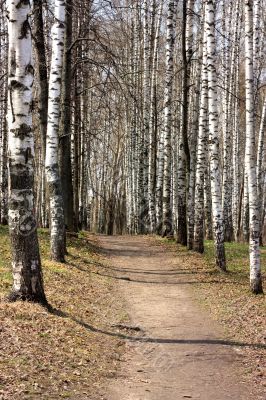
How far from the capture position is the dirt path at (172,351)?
19.7 feet

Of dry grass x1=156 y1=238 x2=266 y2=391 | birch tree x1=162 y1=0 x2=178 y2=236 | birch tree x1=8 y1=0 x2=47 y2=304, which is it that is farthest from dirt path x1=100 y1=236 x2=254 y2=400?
birch tree x1=162 y1=0 x2=178 y2=236

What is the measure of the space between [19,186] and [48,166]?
15.0 ft

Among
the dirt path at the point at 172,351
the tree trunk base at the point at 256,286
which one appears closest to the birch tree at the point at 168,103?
the dirt path at the point at 172,351

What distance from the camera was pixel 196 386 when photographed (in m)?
6.14

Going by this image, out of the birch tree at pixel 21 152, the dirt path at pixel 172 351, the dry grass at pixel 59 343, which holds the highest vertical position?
the birch tree at pixel 21 152

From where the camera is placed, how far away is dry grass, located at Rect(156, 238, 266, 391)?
7.31 meters

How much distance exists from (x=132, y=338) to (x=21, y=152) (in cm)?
331

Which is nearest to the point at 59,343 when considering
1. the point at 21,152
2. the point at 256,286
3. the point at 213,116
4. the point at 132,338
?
the point at 132,338

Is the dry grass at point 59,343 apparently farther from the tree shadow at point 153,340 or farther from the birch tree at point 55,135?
the birch tree at point 55,135

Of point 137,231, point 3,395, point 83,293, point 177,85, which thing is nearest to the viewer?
point 3,395

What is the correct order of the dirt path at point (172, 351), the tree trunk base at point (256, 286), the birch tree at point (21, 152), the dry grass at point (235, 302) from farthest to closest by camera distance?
the tree trunk base at point (256, 286) → the birch tree at point (21, 152) → the dry grass at point (235, 302) → the dirt path at point (172, 351)

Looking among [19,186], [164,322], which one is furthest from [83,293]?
[19,186]

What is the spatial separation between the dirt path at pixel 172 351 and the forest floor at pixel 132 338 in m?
0.01

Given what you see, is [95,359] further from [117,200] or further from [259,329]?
[117,200]
